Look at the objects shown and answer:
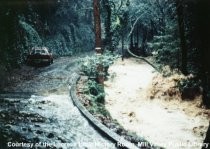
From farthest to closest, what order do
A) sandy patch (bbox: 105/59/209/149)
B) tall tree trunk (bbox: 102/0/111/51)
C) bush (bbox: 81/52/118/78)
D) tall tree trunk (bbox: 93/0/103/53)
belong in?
tall tree trunk (bbox: 102/0/111/51)
tall tree trunk (bbox: 93/0/103/53)
bush (bbox: 81/52/118/78)
sandy patch (bbox: 105/59/209/149)

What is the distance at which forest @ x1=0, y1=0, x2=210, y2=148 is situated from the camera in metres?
15.3

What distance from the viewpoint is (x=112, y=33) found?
25469 mm

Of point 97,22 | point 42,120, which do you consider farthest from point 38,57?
point 42,120

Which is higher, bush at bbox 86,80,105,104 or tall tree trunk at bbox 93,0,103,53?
tall tree trunk at bbox 93,0,103,53

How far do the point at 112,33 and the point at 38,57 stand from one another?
5.85 m

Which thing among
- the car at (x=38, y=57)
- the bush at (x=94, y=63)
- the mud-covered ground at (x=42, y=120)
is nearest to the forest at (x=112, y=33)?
the bush at (x=94, y=63)

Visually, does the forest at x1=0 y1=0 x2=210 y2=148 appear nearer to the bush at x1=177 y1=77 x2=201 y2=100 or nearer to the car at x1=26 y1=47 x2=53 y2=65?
the bush at x1=177 y1=77 x2=201 y2=100

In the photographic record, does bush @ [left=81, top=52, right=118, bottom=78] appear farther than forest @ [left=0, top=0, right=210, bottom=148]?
No

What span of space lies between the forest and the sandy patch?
1117mm

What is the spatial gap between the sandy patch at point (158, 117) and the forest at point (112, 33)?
112 centimetres

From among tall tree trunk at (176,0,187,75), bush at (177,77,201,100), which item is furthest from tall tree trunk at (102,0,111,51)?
bush at (177,77,201,100)

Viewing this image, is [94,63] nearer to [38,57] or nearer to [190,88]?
[190,88]

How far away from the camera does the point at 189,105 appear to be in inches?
623

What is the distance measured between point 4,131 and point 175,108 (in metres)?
8.98
